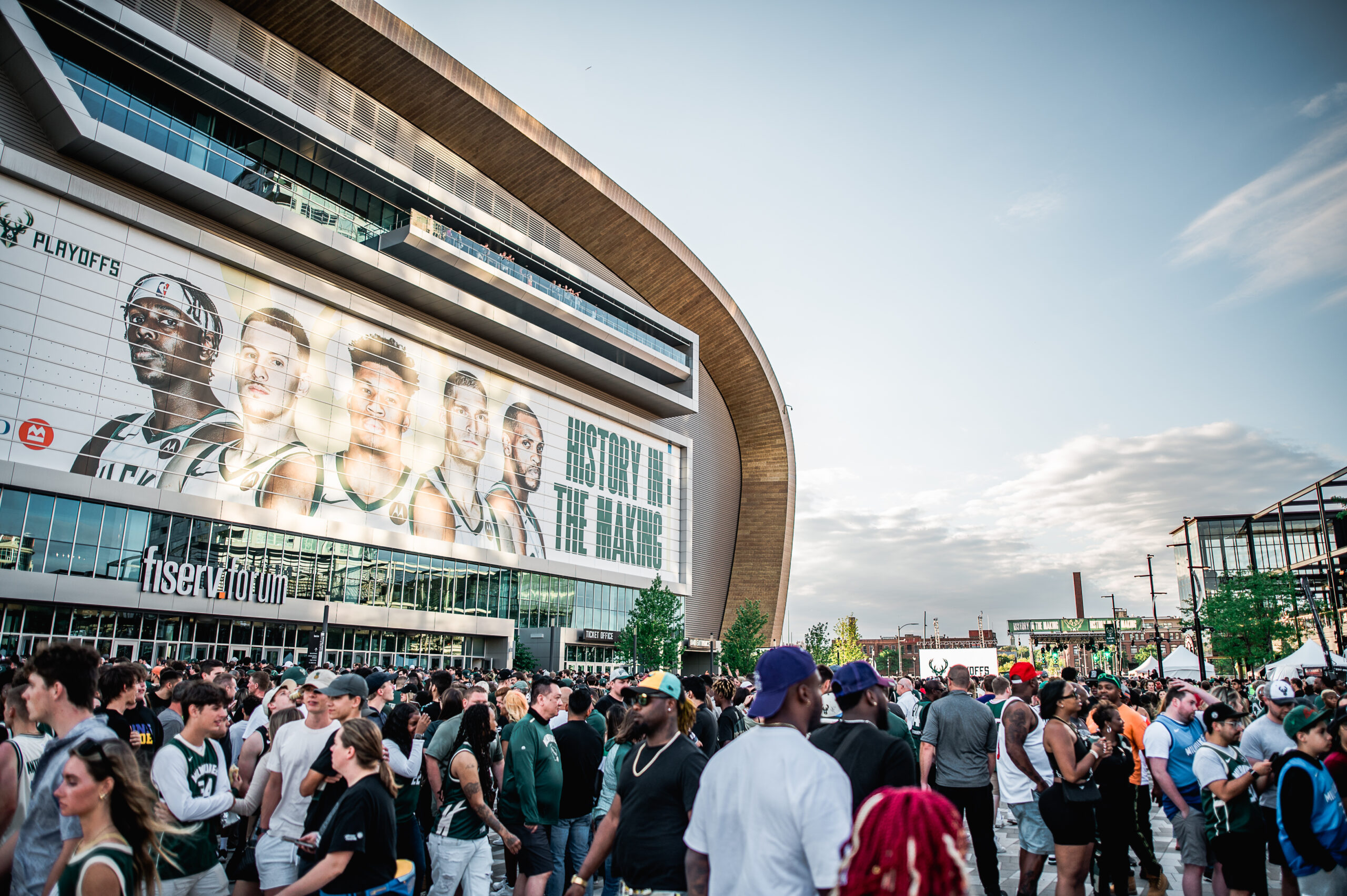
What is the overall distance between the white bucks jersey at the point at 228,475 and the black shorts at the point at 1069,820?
104 feet

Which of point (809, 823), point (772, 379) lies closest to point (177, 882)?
point (809, 823)

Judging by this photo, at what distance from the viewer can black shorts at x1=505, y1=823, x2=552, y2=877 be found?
6.56 meters

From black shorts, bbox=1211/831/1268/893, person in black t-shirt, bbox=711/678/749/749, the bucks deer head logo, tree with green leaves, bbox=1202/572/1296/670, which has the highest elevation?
the bucks deer head logo

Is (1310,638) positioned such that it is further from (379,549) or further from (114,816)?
(114,816)

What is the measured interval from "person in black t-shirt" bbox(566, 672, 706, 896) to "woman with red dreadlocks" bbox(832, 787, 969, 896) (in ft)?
7.77

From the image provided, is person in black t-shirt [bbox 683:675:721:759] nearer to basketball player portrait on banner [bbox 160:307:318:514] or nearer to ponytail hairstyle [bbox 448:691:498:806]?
ponytail hairstyle [bbox 448:691:498:806]

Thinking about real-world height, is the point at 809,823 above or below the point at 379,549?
below

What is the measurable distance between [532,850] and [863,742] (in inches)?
130

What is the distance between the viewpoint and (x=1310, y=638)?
5753 centimetres

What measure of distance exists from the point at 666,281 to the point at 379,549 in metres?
31.3

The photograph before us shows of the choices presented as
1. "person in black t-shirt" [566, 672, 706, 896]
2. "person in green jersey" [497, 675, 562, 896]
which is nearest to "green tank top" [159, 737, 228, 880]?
"person in green jersey" [497, 675, 562, 896]

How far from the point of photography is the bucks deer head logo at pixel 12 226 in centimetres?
2669

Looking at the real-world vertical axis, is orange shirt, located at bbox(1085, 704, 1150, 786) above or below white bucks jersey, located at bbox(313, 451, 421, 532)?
below

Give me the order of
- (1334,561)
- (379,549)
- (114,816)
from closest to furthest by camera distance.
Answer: (114,816) < (379,549) < (1334,561)
